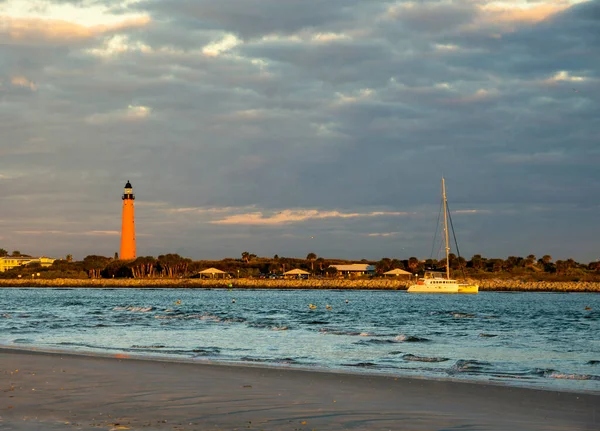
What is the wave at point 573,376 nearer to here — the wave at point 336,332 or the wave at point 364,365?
the wave at point 364,365

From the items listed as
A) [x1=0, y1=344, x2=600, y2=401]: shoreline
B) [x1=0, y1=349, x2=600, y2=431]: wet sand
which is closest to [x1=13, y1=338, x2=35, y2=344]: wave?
[x1=0, y1=344, x2=600, y2=401]: shoreline

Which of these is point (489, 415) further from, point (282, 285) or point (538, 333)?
point (282, 285)

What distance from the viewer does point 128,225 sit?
159 m

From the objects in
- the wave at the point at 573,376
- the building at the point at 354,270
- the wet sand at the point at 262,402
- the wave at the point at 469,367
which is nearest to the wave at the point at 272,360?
the wet sand at the point at 262,402

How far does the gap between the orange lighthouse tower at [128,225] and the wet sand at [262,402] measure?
465 feet

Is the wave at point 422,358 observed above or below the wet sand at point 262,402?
below

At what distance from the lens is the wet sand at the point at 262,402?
1148 cm

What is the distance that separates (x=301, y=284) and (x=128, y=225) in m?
39.3

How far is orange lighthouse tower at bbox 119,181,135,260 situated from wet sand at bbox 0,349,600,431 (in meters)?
142

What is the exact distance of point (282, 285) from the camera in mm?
150625

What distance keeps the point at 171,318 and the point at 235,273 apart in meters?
142

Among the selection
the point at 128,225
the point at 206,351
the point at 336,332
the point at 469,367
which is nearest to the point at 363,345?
the point at 206,351

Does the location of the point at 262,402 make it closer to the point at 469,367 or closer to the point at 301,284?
the point at 469,367

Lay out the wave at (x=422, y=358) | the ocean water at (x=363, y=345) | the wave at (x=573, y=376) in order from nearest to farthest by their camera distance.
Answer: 1. the wave at (x=573, y=376)
2. the ocean water at (x=363, y=345)
3. the wave at (x=422, y=358)
